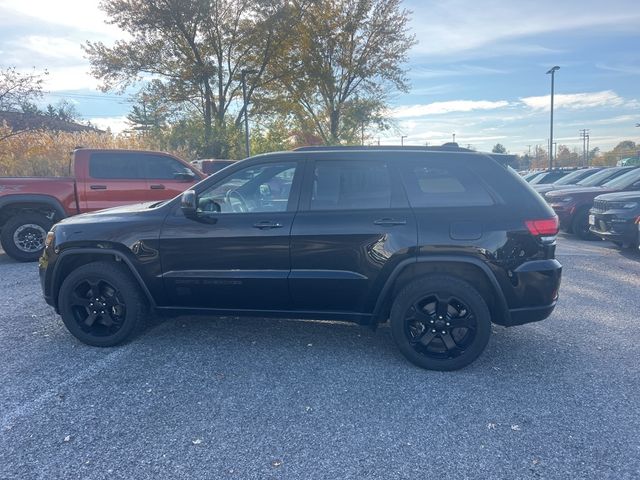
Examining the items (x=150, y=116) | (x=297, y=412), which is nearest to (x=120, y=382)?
(x=297, y=412)

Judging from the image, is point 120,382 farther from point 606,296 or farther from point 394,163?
point 606,296

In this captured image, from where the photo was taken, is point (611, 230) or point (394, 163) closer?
point (394, 163)

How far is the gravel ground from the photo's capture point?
2432mm

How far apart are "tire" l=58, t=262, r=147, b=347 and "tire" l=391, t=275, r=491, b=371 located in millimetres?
2271

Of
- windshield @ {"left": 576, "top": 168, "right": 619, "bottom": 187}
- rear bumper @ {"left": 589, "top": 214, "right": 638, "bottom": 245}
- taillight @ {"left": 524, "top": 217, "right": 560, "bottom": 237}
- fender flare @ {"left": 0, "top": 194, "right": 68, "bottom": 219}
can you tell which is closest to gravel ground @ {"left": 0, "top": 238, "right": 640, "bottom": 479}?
taillight @ {"left": 524, "top": 217, "right": 560, "bottom": 237}

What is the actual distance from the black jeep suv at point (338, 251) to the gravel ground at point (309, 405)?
1.24 feet

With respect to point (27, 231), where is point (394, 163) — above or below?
above

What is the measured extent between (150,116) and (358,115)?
41.0 ft

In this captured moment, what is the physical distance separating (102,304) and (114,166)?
4923mm

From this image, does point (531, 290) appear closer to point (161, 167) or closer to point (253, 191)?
point (253, 191)

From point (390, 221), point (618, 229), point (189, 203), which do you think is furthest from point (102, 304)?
point (618, 229)

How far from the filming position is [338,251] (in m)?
3.49

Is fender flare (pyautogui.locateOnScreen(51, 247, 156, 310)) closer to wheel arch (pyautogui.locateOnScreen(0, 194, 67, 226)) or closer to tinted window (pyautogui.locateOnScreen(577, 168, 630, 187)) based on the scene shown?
wheel arch (pyautogui.locateOnScreen(0, 194, 67, 226))

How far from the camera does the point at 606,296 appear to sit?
538cm
